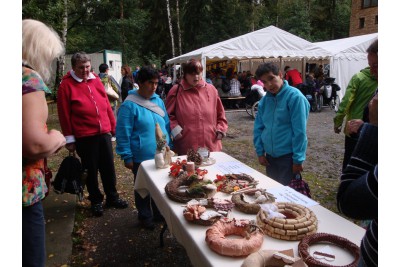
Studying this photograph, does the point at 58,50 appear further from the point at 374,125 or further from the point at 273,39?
the point at 273,39

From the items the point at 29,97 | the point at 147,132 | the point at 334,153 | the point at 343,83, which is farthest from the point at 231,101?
the point at 29,97

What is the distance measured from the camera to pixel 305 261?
112 cm

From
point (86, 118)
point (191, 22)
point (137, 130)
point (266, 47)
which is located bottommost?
point (137, 130)

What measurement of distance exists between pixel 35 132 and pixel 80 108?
5.77 feet

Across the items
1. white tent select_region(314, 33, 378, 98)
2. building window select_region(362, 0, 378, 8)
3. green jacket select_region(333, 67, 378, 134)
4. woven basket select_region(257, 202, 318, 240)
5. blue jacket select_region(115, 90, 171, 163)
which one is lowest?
woven basket select_region(257, 202, 318, 240)

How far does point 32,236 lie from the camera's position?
1.48 metres

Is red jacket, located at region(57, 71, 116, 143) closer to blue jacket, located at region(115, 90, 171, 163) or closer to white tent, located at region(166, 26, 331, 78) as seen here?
blue jacket, located at region(115, 90, 171, 163)

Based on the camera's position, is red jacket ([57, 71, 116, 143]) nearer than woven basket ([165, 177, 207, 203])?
No

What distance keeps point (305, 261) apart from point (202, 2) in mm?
25413

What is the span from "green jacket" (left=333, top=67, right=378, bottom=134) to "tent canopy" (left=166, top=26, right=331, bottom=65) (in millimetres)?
6899

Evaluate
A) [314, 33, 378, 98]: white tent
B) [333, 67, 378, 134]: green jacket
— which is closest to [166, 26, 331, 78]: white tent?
[314, 33, 378, 98]: white tent

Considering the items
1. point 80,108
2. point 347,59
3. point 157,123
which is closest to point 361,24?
point 347,59

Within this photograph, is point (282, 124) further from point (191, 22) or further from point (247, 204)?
point (191, 22)

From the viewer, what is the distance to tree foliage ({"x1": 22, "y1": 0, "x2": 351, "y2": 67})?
17094mm
